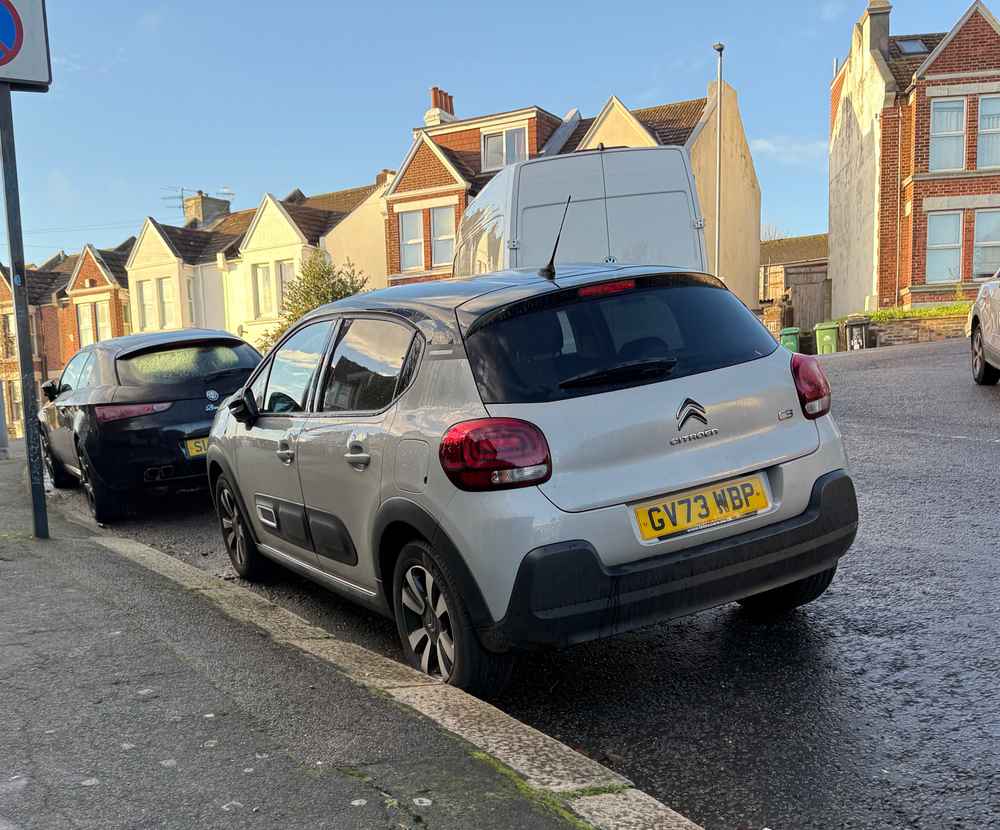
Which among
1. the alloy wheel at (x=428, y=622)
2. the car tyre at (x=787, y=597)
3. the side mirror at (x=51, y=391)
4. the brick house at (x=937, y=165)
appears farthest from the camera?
the brick house at (x=937, y=165)

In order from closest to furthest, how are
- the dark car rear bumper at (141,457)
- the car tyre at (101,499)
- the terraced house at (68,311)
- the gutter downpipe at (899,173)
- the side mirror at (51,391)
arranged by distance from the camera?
the dark car rear bumper at (141,457)
the car tyre at (101,499)
the side mirror at (51,391)
the gutter downpipe at (899,173)
the terraced house at (68,311)

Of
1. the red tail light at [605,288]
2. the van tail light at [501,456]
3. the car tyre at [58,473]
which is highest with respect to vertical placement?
the red tail light at [605,288]

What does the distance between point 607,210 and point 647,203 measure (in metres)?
0.43

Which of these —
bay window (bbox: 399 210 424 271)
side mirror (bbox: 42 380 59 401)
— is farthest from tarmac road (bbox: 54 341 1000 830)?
bay window (bbox: 399 210 424 271)

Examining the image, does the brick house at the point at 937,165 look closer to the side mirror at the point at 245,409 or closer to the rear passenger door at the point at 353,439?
the side mirror at the point at 245,409

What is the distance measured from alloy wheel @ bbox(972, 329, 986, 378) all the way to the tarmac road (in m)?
6.15

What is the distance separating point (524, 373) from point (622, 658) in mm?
1404

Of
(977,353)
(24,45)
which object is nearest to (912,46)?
(977,353)

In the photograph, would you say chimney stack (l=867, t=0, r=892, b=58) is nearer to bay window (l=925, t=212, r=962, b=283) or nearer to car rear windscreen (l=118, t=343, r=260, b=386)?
bay window (l=925, t=212, r=962, b=283)

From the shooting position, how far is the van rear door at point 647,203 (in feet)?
31.2

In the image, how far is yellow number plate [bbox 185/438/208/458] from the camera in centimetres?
771

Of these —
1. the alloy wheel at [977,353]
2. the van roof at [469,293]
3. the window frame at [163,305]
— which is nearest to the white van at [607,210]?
the alloy wheel at [977,353]

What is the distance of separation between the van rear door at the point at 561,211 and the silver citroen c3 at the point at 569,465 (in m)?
5.63

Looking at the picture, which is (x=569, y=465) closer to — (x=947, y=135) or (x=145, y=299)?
(x=947, y=135)
